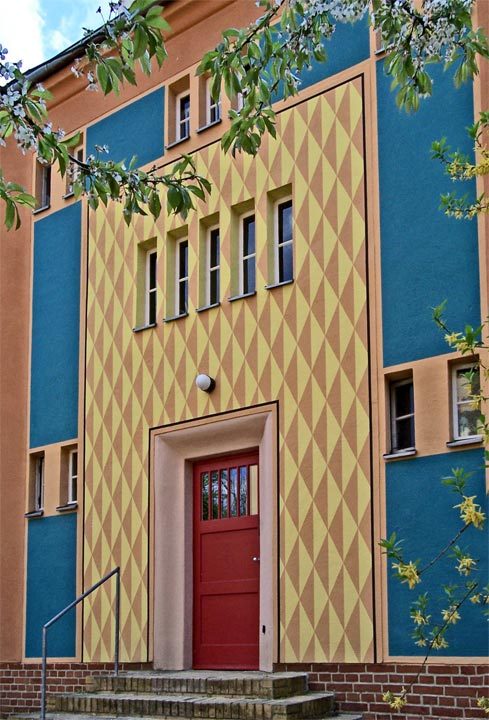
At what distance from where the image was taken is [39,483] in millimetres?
17000

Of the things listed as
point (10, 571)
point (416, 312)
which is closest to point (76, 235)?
point (10, 571)

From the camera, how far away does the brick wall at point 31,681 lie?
596 inches

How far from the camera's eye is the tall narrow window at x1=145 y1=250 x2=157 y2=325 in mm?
15383

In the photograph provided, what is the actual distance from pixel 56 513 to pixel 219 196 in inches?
193

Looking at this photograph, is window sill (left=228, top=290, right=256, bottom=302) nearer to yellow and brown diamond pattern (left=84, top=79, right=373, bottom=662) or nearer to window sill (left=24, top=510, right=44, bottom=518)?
yellow and brown diamond pattern (left=84, top=79, right=373, bottom=662)

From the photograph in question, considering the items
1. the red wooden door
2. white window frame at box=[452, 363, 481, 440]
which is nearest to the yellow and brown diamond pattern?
the red wooden door

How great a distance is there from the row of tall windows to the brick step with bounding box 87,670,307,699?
417cm

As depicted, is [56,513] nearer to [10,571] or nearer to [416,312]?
[10,571]

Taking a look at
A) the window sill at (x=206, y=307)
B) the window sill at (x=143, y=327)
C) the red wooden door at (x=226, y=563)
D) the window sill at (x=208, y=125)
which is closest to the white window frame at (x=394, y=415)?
the red wooden door at (x=226, y=563)

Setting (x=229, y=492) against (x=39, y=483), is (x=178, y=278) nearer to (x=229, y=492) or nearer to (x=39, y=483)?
(x=229, y=492)

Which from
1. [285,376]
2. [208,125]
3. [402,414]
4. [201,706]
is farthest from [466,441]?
[208,125]

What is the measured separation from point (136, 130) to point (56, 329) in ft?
9.75

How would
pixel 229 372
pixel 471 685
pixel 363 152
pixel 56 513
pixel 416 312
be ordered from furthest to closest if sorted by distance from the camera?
pixel 56 513 → pixel 229 372 → pixel 363 152 → pixel 416 312 → pixel 471 685

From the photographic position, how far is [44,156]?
299 inches
